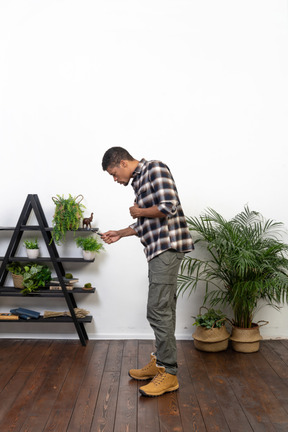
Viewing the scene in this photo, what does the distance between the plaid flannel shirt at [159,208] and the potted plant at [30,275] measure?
1.19 m

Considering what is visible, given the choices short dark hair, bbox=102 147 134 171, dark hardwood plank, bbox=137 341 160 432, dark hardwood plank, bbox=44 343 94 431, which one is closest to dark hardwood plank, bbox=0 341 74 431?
dark hardwood plank, bbox=44 343 94 431

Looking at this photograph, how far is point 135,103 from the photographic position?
12.7ft

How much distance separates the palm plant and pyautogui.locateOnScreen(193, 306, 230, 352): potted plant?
12 cm

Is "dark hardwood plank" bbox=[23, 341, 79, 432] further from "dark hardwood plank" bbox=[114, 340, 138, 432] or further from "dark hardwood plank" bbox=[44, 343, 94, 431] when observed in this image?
"dark hardwood plank" bbox=[114, 340, 138, 432]

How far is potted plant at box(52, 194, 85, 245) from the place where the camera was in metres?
3.63

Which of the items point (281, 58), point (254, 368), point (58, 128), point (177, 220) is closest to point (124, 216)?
point (58, 128)

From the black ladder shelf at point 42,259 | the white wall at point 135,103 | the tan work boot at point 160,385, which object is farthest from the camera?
the white wall at point 135,103

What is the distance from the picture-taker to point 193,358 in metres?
3.50

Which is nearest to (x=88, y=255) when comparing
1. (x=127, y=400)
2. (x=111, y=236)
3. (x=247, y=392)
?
(x=111, y=236)

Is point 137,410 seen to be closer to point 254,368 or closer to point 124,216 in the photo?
point 254,368

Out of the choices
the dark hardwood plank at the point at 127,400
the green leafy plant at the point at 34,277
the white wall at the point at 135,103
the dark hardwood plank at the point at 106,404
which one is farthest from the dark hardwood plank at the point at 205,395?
the green leafy plant at the point at 34,277

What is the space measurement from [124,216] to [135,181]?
105 cm

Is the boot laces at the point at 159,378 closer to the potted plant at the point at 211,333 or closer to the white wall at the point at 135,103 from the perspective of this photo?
the potted plant at the point at 211,333

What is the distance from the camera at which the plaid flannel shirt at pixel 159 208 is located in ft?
8.91
